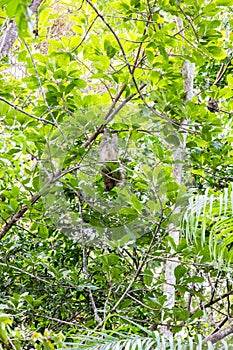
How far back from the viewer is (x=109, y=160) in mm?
1423

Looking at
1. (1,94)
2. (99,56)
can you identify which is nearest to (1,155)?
(1,94)

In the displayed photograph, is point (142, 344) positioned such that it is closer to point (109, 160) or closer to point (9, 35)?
point (109, 160)

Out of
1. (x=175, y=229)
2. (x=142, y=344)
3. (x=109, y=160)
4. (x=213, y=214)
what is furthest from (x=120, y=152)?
(x=142, y=344)

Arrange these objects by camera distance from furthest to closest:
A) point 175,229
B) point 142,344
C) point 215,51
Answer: point 175,229
point 215,51
point 142,344

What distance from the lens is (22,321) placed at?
5.82 feet

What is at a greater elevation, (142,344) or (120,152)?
(120,152)

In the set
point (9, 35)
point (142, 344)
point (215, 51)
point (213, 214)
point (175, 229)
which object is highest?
point (9, 35)

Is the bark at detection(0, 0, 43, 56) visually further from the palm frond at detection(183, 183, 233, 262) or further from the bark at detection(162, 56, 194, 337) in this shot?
the palm frond at detection(183, 183, 233, 262)

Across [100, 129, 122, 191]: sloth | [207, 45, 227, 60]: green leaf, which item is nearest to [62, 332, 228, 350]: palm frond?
[100, 129, 122, 191]: sloth

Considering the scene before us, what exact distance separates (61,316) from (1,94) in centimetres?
94

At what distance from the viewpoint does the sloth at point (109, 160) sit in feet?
4.70

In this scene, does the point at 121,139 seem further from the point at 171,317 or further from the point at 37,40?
the point at 171,317

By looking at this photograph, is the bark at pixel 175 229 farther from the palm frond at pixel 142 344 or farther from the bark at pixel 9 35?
the bark at pixel 9 35

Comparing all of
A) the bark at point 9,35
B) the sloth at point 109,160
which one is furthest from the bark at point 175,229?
the bark at point 9,35
